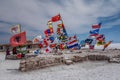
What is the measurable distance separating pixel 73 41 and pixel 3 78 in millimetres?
14881

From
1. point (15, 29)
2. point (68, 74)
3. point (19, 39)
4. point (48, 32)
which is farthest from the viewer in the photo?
point (48, 32)

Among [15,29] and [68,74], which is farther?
[15,29]

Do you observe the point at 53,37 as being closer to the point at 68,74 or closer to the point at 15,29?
the point at 15,29

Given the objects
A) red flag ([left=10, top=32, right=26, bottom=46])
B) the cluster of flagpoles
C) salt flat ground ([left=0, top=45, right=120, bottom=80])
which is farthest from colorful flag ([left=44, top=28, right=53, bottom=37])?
salt flat ground ([left=0, top=45, right=120, bottom=80])

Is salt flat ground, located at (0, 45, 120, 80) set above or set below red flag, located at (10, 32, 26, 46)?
below

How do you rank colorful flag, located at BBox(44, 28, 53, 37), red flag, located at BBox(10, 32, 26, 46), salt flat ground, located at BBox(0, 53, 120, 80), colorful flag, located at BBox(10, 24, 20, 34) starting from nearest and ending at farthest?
salt flat ground, located at BBox(0, 53, 120, 80) → red flag, located at BBox(10, 32, 26, 46) → colorful flag, located at BBox(10, 24, 20, 34) → colorful flag, located at BBox(44, 28, 53, 37)

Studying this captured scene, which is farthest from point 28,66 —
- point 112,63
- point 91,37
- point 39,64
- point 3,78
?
point 91,37

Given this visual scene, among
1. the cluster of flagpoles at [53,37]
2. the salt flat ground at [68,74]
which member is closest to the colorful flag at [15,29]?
the cluster of flagpoles at [53,37]

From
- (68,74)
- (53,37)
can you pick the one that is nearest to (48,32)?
(53,37)

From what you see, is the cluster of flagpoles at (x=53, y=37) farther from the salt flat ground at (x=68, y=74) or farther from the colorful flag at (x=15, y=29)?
the salt flat ground at (x=68, y=74)

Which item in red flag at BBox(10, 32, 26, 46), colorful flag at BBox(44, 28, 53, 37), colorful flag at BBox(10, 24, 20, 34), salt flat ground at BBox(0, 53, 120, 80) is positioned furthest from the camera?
colorful flag at BBox(44, 28, 53, 37)

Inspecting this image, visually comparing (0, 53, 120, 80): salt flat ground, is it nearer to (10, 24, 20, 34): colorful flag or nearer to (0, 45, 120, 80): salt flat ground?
(0, 45, 120, 80): salt flat ground

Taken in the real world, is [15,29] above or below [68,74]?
above

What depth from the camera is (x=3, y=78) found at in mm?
12766
